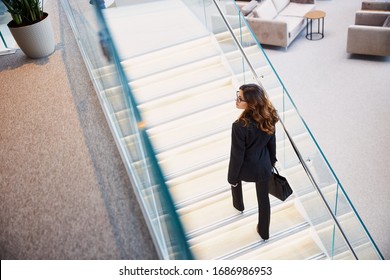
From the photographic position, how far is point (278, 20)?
932 cm

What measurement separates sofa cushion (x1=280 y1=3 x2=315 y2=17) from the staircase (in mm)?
4269

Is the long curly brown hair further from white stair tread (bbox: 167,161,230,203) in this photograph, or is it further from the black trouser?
white stair tread (bbox: 167,161,230,203)

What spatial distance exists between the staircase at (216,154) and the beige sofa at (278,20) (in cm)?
308

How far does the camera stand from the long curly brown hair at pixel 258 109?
3629 mm

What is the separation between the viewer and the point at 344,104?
7516 mm

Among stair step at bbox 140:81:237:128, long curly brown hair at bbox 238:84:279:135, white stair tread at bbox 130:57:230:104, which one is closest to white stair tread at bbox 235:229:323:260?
long curly brown hair at bbox 238:84:279:135

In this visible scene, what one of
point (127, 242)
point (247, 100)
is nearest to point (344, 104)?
point (247, 100)

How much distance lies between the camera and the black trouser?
4180 millimetres

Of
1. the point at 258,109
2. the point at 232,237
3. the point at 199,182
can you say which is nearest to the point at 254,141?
the point at 258,109

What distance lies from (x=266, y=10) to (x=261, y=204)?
653 cm

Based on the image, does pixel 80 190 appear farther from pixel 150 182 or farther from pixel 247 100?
pixel 247 100

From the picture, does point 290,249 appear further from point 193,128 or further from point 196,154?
point 193,128

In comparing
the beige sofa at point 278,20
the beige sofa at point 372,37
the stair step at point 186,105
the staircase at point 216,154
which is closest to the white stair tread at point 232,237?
the staircase at point 216,154

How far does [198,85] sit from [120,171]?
8.44 feet
